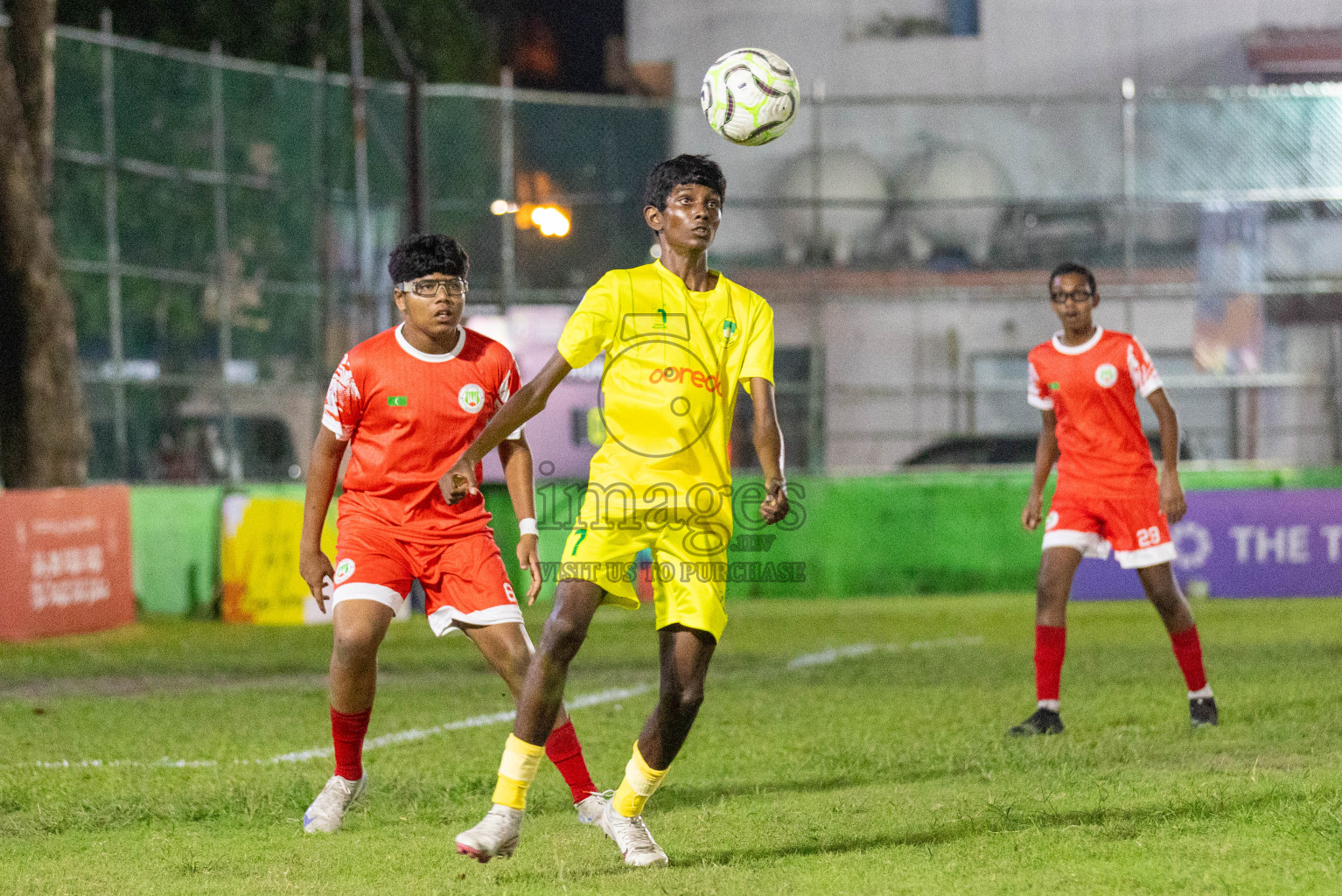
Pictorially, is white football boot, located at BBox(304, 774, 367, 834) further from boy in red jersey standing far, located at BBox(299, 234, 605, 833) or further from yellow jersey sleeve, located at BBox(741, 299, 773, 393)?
yellow jersey sleeve, located at BBox(741, 299, 773, 393)

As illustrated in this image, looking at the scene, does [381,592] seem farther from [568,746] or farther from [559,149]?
[559,149]

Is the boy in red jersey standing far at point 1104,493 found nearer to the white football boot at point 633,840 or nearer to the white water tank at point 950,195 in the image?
the white football boot at point 633,840

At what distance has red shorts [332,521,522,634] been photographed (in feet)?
19.5

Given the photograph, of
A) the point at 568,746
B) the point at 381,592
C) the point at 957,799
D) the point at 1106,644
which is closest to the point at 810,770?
the point at 957,799

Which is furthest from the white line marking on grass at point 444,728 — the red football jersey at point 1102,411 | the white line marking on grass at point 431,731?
the red football jersey at point 1102,411

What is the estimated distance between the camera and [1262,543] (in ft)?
55.2

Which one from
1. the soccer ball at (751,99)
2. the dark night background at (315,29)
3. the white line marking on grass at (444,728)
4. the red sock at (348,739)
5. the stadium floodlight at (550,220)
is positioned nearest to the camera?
the red sock at (348,739)

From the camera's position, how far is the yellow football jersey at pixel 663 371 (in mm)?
5270

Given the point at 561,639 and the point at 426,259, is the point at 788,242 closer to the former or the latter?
the point at 426,259

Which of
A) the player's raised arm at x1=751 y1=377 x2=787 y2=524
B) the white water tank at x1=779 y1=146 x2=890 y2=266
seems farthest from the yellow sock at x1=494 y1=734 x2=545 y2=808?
the white water tank at x1=779 y1=146 x2=890 y2=266

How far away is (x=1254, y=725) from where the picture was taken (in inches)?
322

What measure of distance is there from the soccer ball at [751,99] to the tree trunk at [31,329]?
35.7 ft

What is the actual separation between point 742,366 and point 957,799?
198 cm

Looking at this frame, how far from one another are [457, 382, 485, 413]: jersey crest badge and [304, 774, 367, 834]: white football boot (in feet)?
4.62
